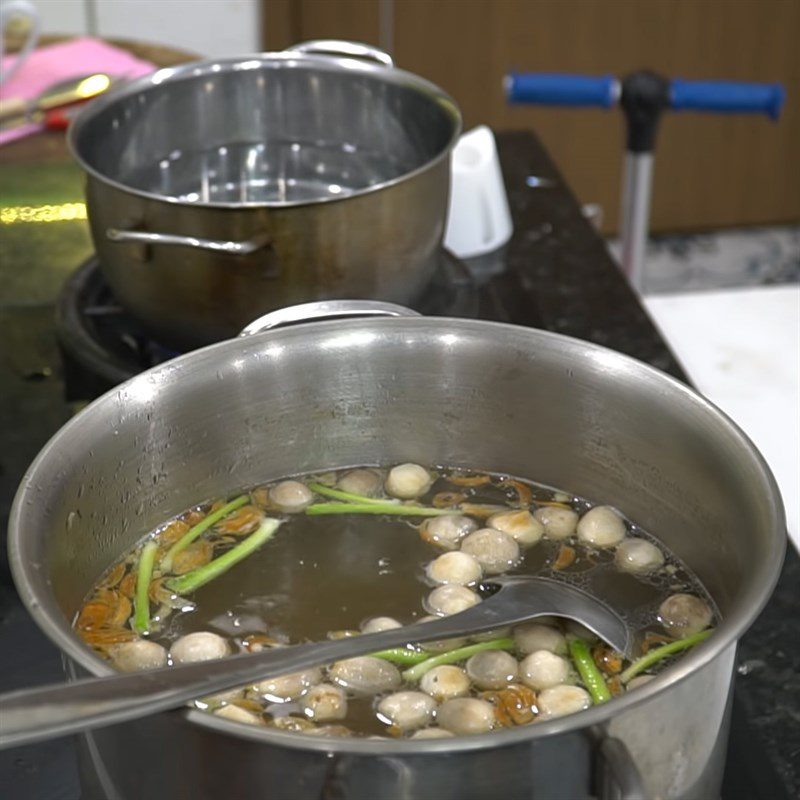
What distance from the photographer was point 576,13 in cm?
239

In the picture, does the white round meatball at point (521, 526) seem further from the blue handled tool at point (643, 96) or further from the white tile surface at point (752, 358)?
the blue handled tool at point (643, 96)

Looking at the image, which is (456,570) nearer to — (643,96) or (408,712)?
(408,712)

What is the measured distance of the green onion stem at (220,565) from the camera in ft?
2.69

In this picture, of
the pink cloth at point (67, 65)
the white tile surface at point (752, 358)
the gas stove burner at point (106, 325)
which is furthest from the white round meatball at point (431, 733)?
the pink cloth at point (67, 65)

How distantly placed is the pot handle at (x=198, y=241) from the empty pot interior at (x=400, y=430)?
17 cm

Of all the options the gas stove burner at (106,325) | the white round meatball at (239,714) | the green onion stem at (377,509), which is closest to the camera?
the white round meatball at (239,714)

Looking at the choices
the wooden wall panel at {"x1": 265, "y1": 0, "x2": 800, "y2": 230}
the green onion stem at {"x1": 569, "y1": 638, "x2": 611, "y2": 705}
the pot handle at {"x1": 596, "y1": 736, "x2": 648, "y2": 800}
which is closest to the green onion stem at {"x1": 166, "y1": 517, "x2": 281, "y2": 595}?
the green onion stem at {"x1": 569, "y1": 638, "x2": 611, "y2": 705}

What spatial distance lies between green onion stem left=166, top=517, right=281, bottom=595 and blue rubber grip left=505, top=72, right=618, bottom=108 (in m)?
0.68

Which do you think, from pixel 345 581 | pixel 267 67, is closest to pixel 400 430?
pixel 345 581

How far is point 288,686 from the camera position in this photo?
0.72m

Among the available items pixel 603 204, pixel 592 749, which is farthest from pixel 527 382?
pixel 603 204

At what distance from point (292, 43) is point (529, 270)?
122cm

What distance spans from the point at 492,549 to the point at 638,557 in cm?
9

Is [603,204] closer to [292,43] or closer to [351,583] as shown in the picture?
[292,43]
